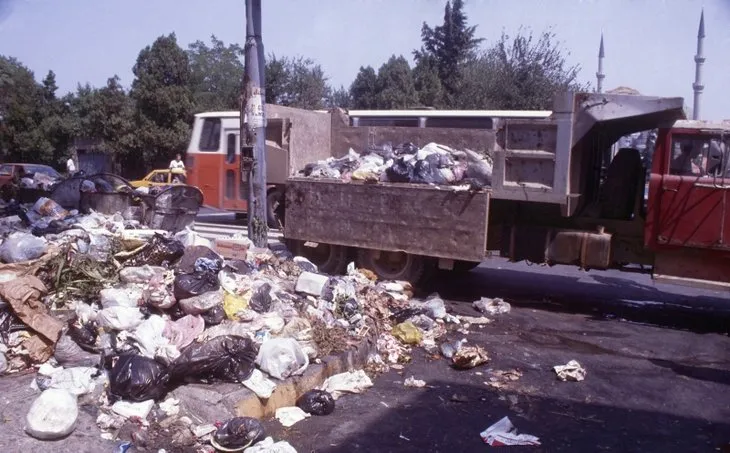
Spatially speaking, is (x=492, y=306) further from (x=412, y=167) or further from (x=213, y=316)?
(x=213, y=316)

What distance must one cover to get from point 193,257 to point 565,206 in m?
4.15

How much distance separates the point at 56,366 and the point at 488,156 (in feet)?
19.0

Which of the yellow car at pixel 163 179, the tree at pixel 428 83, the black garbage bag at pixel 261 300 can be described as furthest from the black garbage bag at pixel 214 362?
the tree at pixel 428 83

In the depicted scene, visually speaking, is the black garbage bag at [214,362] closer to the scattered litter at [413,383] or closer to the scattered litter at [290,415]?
the scattered litter at [290,415]

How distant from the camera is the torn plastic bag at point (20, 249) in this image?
19.6 feet

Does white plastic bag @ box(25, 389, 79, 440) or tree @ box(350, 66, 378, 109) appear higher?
tree @ box(350, 66, 378, 109)

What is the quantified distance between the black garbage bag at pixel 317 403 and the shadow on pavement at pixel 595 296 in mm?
3795

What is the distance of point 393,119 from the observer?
13820 millimetres

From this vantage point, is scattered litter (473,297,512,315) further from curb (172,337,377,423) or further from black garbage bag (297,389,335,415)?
black garbage bag (297,389,335,415)

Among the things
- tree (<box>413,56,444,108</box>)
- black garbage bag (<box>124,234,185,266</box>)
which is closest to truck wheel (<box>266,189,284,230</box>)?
black garbage bag (<box>124,234,185,266</box>)

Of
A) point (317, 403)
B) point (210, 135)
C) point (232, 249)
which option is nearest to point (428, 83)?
point (210, 135)

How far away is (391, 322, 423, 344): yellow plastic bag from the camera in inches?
247

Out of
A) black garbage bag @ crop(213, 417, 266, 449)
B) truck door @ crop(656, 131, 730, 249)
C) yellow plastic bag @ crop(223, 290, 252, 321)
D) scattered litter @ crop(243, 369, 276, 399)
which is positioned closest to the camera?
black garbage bag @ crop(213, 417, 266, 449)

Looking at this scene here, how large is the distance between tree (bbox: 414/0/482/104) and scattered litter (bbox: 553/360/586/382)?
1263 inches
